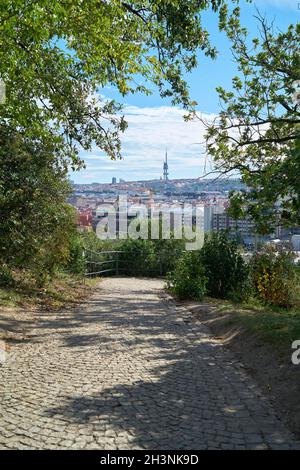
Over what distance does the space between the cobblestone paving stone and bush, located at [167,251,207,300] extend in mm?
3878

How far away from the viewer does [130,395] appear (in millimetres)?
4402

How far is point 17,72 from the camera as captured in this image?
6684 mm

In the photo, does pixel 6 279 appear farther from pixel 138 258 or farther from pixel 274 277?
pixel 138 258

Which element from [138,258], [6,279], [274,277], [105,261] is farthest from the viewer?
[138,258]

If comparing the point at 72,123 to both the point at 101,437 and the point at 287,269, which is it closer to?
the point at 287,269

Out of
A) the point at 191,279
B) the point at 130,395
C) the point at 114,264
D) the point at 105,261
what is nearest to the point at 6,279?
the point at 191,279

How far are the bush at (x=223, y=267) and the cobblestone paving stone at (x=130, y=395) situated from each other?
193 inches

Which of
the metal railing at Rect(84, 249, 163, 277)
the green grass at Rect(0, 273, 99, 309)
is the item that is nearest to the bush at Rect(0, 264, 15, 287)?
the green grass at Rect(0, 273, 99, 309)

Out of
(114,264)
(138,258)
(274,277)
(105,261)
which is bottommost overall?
(114,264)

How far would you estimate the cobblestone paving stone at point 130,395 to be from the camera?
11.3 ft

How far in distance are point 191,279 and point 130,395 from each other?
7639mm

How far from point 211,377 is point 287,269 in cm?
675

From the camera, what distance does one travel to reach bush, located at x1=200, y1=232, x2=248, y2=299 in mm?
12391

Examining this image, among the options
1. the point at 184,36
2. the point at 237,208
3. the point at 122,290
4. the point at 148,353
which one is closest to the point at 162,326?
the point at 148,353
